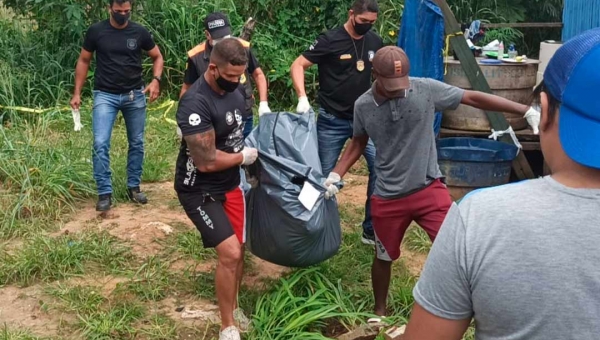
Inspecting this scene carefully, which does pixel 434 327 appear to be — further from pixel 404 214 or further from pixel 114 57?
pixel 114 57

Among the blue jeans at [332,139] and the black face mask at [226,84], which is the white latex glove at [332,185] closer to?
the black face mask at [226,84]

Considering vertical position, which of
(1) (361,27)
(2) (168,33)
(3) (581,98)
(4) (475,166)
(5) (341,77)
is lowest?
(4) (475,166)

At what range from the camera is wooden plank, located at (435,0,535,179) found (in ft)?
19.1

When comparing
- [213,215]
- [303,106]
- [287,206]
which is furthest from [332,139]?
[213,215]

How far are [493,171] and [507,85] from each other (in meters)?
0.84

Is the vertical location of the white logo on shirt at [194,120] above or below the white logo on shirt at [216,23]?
below

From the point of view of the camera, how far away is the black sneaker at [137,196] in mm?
5984

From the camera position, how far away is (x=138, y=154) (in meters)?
5.99

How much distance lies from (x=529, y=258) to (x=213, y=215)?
102 inches

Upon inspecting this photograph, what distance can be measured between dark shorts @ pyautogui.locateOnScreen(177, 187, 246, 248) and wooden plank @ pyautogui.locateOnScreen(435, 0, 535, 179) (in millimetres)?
2851

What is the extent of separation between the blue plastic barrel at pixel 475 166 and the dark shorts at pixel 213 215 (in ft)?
8.22

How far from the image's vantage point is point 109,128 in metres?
5.75

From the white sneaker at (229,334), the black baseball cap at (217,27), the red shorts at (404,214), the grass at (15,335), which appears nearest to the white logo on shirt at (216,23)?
the black baseball cap at (217,27)

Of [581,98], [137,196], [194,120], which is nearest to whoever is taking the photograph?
[581,98]
